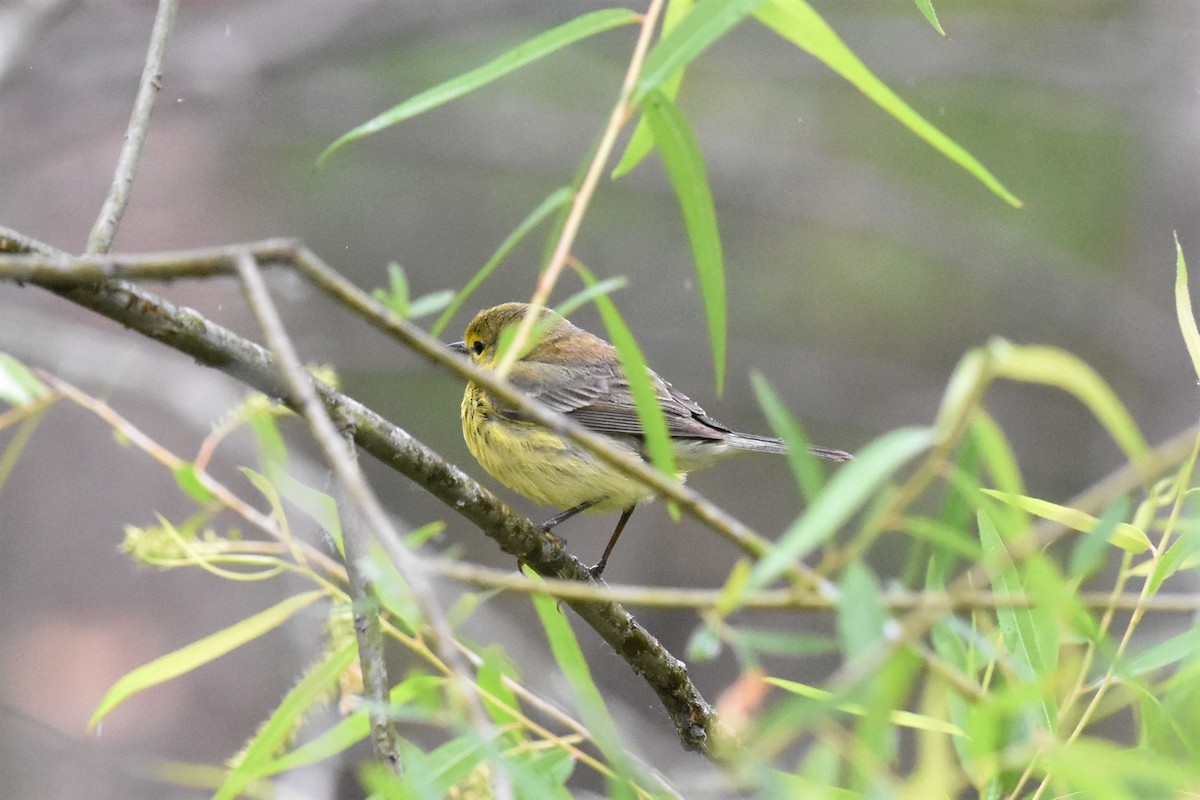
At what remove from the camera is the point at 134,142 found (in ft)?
6.33

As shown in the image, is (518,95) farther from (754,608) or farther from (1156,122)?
(754,608)

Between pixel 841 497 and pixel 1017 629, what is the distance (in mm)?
842

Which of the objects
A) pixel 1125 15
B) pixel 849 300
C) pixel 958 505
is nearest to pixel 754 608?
pixel 958 505

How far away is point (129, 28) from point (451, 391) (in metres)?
3.22

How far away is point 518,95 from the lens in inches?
371

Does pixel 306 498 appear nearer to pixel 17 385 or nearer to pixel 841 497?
pixel 17 385

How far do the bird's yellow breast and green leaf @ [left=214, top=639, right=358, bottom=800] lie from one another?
2123 millimetres

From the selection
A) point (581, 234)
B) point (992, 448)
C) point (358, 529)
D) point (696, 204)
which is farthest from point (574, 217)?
point (581, 234)

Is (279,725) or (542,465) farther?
(542,465)

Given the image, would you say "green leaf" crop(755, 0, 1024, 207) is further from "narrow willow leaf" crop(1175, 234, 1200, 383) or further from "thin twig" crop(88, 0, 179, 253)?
"thin twig" crop(88, 0, 179, 253)

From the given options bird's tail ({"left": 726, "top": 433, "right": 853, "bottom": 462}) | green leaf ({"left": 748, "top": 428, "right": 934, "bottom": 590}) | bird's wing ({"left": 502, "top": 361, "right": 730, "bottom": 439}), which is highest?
green leaf ({"left": 748, "top": 428, "right": 934, "bottom": 590})

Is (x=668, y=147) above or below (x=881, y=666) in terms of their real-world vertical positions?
above

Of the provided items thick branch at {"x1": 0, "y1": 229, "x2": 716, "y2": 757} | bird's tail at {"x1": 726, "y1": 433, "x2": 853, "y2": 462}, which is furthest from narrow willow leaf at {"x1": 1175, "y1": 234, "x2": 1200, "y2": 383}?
bird's tail at {"x1": 726, "y1": 433, "x2": 853, "y2": 462}

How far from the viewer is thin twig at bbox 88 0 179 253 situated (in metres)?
A: 1.79
